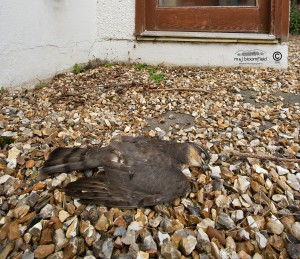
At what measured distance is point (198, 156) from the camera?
68.3 inches

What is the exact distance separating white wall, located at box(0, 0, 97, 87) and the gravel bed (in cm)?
23

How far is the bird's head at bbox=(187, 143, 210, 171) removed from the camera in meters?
1.68

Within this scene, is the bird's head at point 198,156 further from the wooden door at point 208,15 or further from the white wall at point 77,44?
the wooden door at point 208,15

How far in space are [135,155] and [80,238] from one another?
1.78 ft

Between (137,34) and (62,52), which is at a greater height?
(137,34)

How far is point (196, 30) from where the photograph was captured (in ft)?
12.6

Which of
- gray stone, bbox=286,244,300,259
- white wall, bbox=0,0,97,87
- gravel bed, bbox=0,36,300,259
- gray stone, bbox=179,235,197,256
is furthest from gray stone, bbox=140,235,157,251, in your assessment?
white wall, bbox=0,0,97,87

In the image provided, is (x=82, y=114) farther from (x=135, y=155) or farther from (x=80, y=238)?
(x=80, y=238)

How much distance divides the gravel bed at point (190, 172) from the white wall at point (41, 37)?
8.9 inches

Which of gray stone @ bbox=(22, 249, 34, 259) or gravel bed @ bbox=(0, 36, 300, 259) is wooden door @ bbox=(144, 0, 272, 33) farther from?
gray stone @ bbox=(22, 249, 34, 259)

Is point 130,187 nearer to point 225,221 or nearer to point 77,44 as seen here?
point 225,221

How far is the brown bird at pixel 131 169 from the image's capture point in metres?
1.37

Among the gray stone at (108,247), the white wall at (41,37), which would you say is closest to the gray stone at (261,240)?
the gray stone at (108,247)

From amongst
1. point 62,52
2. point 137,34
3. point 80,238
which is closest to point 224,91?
point 137,34
